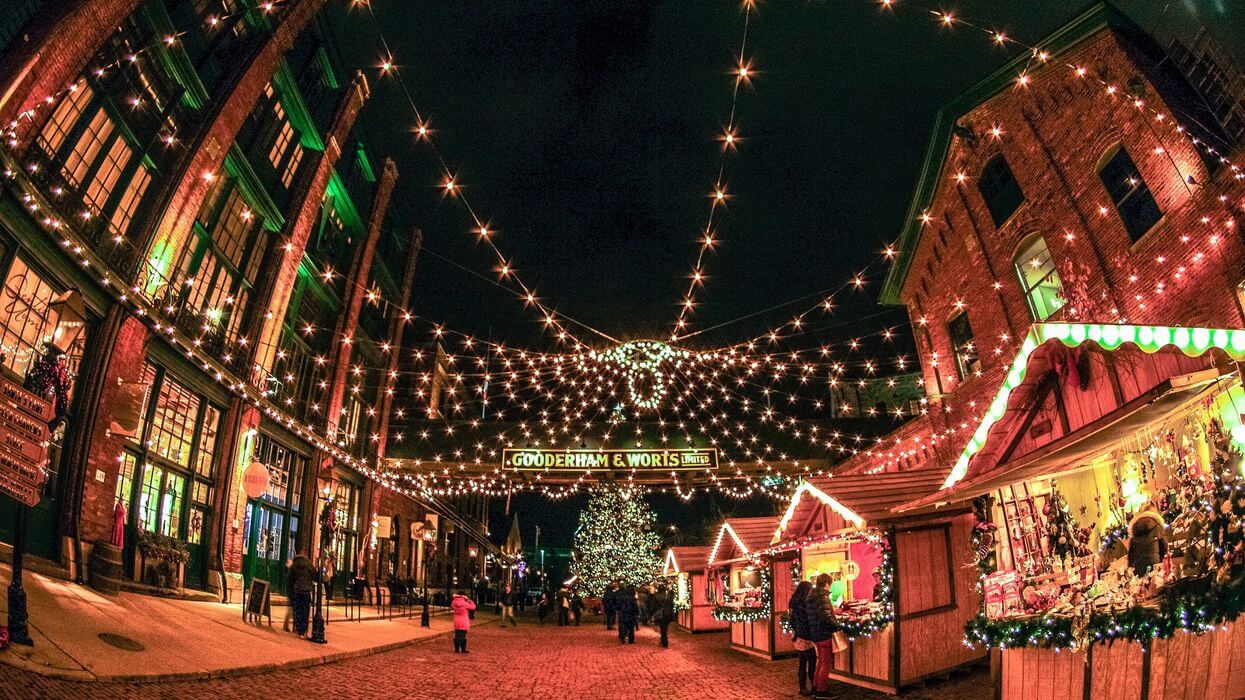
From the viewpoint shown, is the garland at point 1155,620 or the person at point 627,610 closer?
the garland at point 1155,620

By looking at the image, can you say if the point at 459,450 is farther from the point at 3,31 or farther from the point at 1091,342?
the point at 1091,342

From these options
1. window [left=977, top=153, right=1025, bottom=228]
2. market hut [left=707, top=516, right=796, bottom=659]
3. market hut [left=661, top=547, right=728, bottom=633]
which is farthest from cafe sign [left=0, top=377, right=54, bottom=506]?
market hut [left=661, top=547, right=728, bottom=633]

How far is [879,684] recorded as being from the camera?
8523 millimetres

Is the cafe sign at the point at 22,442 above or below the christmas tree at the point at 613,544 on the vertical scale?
above

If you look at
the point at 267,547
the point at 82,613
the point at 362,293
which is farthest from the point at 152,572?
the point at 362,293

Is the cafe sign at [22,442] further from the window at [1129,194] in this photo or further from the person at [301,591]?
the window at [1129,194]

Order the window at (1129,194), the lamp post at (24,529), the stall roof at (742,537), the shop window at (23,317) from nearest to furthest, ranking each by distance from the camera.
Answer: the lamp post at (24,529) < the window at (1129,194) < the shop window at (23,317) < the stall roof at (742,537)

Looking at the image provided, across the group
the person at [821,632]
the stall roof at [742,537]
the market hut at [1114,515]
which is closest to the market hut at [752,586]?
the stall roof at [742,537]

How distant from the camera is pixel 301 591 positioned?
35.8ft

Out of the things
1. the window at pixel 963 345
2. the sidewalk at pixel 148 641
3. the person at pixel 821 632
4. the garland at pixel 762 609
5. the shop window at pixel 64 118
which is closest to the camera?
the sidewalk at pixel 148 641

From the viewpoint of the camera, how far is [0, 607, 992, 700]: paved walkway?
6.14 meters

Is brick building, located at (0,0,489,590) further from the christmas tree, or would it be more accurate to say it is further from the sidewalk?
the christmas tree

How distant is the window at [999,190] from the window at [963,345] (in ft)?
7.69

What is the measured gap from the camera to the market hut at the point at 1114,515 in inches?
173
